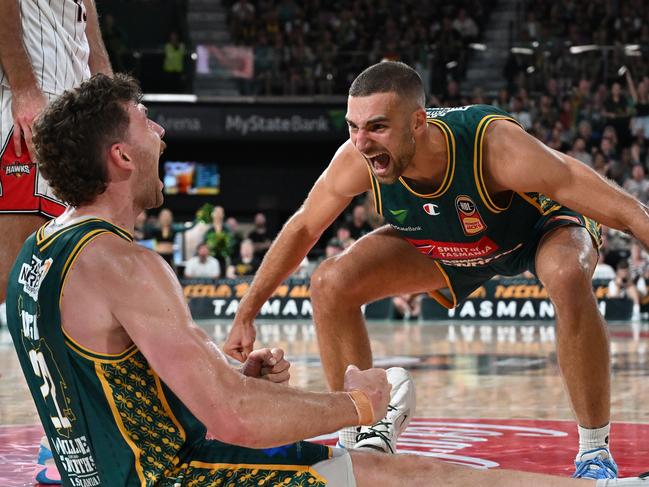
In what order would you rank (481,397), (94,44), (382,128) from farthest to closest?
(481,397) → (94,44) → (382,128)

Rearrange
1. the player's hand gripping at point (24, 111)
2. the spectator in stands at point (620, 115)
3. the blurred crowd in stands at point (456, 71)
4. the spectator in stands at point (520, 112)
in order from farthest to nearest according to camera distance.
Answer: the spectator in stands at point (520, 112) → the spectator in stands at point (620, 115) → the blurred crowd in stands at point (456, 71) → the player's hand gripping at point (24, 111)

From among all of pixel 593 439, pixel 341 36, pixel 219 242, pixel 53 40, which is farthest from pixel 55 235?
pixel 341 36

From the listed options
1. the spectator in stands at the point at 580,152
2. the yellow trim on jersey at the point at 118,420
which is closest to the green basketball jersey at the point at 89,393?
the yellow trim on jersey at the point at 118,420

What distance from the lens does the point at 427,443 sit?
16.6 ft

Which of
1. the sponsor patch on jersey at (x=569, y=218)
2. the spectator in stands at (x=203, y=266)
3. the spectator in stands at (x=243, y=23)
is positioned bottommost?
the spectator in stands at (x=203, y=266)

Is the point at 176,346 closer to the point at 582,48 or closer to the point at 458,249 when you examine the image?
the point at 458,249

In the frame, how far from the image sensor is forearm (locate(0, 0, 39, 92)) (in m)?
4.04

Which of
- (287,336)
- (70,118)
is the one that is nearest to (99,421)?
(70,118)

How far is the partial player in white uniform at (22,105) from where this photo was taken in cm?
404

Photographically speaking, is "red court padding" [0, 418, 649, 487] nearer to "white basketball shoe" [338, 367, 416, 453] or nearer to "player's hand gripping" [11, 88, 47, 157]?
"white basketball shoe" [338, 367, 416, 453]

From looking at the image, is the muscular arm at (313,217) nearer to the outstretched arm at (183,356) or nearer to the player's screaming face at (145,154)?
the player's screaming face at (145,154)

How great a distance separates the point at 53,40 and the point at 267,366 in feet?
6.70

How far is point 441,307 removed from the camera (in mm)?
15203

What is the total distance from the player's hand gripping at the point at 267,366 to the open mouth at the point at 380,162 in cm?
155
